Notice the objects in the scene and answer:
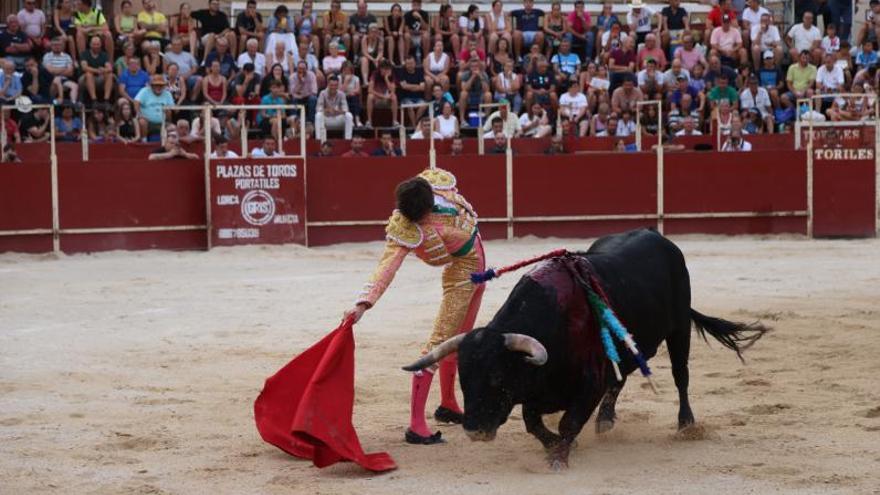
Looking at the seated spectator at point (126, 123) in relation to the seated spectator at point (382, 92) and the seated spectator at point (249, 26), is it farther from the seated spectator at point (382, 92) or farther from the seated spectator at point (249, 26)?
the seated spectator at point (382, 92)

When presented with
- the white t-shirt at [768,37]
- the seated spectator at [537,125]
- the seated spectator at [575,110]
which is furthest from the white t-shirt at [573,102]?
the white t-shirt at [768,37]

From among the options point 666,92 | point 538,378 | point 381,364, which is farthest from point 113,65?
point 538,378

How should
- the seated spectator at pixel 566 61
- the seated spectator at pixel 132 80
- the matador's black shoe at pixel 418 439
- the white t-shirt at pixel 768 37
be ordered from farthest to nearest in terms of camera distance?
the white t-shirt at pixel 768 37 < the seated spectator at pixel 566 61 < the seated spectator at pixel 132 80 < the matador's black shoe at pixel 418 439

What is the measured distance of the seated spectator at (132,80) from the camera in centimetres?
1731

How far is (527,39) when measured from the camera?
19.8 metres

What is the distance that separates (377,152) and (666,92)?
439 centimetres

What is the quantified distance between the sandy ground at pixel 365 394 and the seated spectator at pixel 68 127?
13.0 ft

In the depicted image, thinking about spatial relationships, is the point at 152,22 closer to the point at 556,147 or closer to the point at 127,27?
the point at 127,27

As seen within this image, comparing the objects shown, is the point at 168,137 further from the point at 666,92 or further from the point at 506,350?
the point at 506,350

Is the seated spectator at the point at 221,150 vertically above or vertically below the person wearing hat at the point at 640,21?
below

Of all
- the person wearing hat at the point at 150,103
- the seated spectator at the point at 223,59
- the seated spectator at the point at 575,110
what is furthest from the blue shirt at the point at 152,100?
the seated spectator at the point at 575,110

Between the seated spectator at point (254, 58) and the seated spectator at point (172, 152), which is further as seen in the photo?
the seated spectator at point (254, 58)

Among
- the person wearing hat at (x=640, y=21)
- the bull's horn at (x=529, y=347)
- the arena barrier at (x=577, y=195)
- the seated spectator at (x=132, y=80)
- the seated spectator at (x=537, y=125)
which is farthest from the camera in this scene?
the person wearing hat at (x=640, y=21)

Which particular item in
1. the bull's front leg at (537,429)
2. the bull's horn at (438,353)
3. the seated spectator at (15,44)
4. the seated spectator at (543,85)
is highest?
the seated spectator at (15,44)
